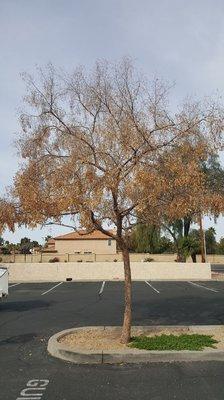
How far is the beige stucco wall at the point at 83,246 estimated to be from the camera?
6888 cm

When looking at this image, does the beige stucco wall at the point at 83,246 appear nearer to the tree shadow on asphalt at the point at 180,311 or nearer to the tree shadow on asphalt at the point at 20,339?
the tree shadow on asphalt at the point at 180,311

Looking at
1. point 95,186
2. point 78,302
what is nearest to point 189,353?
point 95,186

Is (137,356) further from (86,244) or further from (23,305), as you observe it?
(86,244)

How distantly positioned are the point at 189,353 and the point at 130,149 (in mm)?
4339

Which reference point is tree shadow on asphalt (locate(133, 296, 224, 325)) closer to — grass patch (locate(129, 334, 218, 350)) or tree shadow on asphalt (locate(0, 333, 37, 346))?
grass patch (locate(129, 334, 218, 350))

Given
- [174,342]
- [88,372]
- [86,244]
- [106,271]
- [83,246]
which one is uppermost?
[86,244]

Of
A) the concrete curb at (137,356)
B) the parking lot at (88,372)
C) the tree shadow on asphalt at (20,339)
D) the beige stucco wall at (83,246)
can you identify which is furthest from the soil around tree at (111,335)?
the beige stucco wall at (83,246)

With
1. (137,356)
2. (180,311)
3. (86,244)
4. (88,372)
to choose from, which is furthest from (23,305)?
(86,244)

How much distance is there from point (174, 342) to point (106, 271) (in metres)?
29.6

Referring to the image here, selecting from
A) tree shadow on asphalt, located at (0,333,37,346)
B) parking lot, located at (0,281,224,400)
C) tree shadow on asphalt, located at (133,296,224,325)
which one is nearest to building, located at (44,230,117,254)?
tree shadow on asphalt, located at (133,296,224,325)

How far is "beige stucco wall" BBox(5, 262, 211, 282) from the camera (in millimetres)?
39281

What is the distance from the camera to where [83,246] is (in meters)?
70.2

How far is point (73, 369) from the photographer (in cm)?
884

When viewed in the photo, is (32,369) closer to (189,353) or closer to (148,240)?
(189,353)
